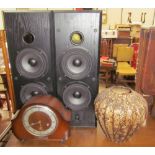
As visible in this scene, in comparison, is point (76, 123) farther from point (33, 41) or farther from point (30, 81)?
point (33, 41)

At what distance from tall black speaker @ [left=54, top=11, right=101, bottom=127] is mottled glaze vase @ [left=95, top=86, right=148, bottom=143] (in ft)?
0.57

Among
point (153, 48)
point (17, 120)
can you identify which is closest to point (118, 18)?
point (153, 48)

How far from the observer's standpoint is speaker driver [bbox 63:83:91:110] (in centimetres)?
92

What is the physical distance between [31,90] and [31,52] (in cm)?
20

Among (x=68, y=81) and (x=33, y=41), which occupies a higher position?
(x=33, y=41)

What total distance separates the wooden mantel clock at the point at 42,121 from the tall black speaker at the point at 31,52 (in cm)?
11

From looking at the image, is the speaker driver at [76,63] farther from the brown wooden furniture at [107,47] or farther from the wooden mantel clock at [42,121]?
the brown wooden furniture at [107,47]

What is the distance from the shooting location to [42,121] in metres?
0.80

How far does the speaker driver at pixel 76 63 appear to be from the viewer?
2.84 feet

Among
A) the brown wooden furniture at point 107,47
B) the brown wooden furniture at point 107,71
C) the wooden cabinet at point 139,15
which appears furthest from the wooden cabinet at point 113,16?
the brown wooden furniture at point 107,71

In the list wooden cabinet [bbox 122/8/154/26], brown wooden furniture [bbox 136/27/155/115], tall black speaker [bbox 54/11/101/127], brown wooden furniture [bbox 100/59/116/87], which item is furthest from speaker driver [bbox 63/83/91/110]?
wooden cabinet [bbox 122/8/154/26]

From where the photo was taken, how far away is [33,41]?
0.87 metres

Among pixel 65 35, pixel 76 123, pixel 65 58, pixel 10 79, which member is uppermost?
pixel 65 35

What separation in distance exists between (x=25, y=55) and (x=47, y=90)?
21 cm
